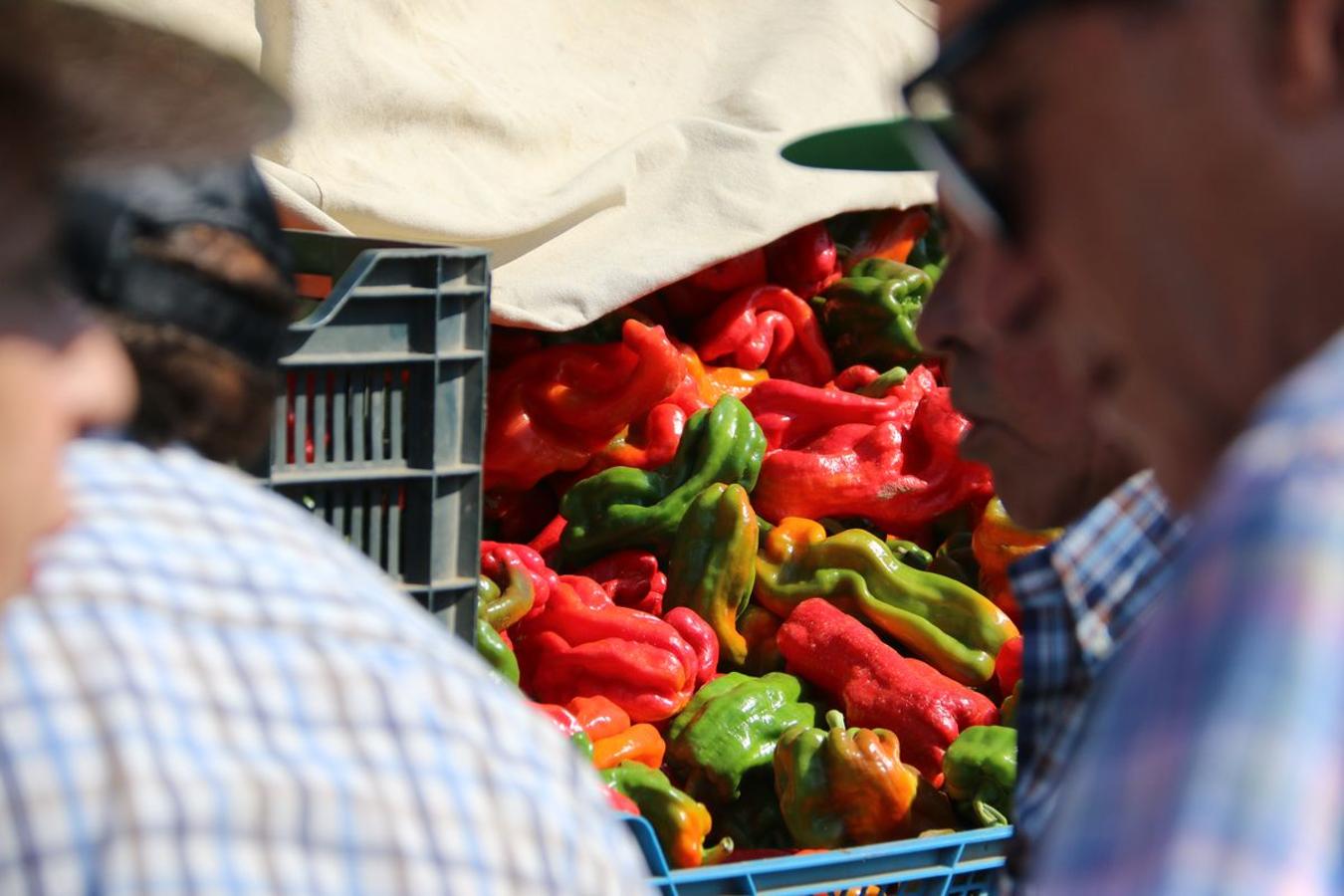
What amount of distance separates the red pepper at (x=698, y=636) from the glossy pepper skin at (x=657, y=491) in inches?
7.6

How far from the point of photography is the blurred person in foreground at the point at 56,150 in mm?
747

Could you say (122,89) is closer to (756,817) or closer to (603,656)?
(603,656)

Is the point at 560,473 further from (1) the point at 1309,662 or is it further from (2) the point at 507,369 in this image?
(1) the point at 1309,662

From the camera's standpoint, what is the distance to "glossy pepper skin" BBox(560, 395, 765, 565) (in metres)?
2.98

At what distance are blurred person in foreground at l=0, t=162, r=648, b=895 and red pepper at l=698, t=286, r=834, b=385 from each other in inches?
94.0

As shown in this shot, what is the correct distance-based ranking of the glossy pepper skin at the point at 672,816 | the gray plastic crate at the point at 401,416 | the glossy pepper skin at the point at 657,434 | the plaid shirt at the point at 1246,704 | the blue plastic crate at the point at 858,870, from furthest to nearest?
the glossy pepper skin at the point at 657,434 < the glossy pepper skin at the point at 672,816 < the gray plastic crate at the point at 401,416 < the blue plastic crate at the point at 858,870 < the plaid shirt at the point at 1246,704

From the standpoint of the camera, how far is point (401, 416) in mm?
2133

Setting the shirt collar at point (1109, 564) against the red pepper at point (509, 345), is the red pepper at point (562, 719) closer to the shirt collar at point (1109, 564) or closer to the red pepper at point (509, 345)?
the red pepper at point (509, 345)

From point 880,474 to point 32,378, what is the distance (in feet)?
8.28

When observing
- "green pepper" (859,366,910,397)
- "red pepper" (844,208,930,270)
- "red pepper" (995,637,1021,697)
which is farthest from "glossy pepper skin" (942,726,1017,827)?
"red pepper" (844,208,930,270)

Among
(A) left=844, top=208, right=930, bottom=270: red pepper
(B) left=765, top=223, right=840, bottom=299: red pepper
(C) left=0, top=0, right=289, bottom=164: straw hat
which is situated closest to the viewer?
(C) left=0, top=0, right=289, bottom=164: straw hat

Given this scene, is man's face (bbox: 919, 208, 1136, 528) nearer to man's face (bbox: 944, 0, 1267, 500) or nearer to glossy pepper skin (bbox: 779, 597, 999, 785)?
man's face (bbox: 944, 0, 1267, 500)

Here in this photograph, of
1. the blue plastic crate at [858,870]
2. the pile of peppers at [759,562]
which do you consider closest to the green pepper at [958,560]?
the pile of peppers at [759,562]

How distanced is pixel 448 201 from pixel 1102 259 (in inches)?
96.6
